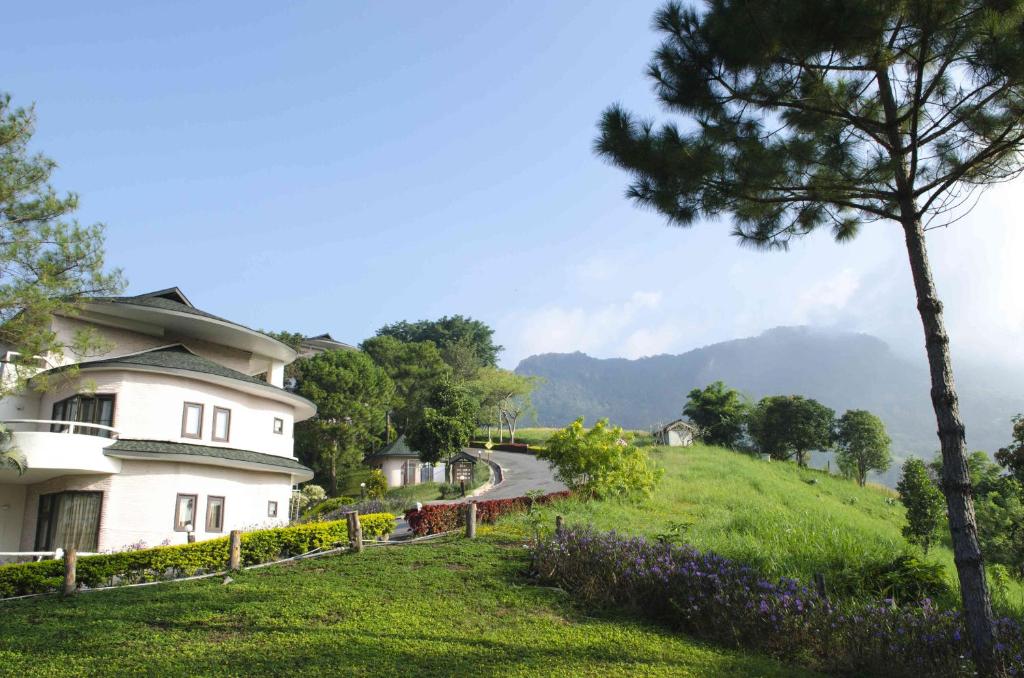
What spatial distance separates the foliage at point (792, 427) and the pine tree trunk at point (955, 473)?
40.9m

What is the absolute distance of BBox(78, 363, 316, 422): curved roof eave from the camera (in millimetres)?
18734

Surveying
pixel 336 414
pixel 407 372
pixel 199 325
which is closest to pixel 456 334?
pixel 407 372

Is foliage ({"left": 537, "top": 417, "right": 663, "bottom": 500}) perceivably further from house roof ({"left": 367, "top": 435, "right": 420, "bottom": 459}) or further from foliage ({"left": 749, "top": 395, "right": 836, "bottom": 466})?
foliage ({"left": 749, "top": 395, "right": 836, "bottom": 466})

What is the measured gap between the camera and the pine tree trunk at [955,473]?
6734 millimetres

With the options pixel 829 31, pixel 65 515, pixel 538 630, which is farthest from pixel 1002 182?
pixel 65 515

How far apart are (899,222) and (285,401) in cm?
1968

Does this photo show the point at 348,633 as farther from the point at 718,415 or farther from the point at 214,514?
the point at 718,415

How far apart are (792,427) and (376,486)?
28386mm

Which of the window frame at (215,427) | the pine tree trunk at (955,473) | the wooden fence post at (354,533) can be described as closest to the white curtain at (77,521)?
the window frame at (215,427)

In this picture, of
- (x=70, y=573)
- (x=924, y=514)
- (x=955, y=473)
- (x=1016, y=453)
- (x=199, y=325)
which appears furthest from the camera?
(x=199, y=325)

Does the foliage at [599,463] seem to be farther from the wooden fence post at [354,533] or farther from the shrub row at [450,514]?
the wooden fence post at [354,533]

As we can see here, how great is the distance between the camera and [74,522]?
17703mm

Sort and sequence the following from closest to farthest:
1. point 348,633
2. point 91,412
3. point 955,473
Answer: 1. point 955,473
2. point 348,633
3. point 91,412

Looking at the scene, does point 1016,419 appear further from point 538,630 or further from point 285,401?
point 285,401
